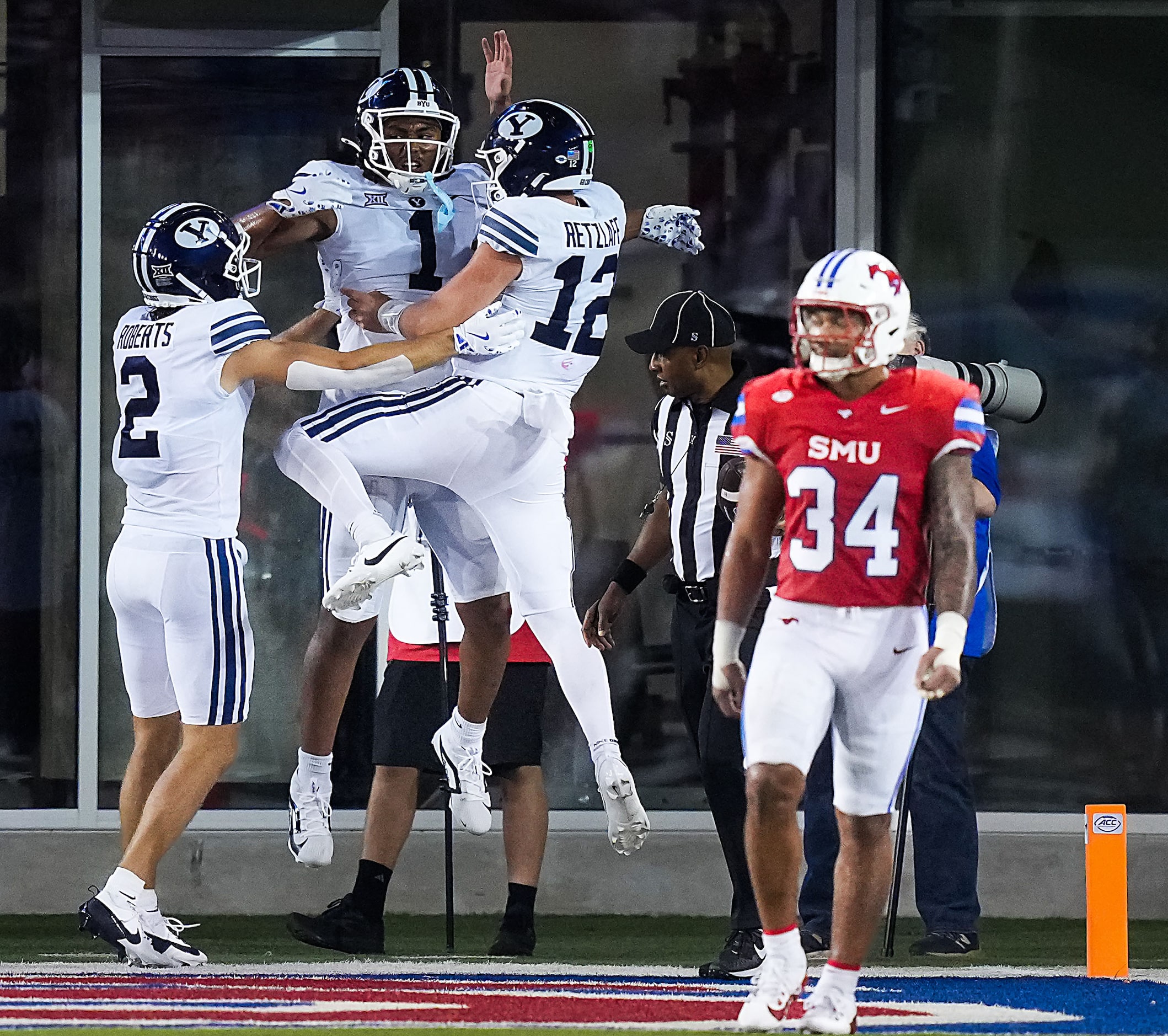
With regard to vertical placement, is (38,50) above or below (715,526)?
above

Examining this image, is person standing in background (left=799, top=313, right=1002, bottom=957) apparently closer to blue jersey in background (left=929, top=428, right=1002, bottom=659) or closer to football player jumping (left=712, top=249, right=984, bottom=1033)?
blue jersey in background (left=929, top=428, right=1002, bottom=659)

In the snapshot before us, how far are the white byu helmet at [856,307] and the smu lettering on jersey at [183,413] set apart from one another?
6.99 ft

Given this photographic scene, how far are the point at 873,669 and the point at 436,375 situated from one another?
7.74ft

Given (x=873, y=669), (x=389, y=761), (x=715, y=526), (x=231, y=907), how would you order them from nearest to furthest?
1. (x=873, y=669)
2. (x=715, y=526)
3. (x=389, y=761)
4. (x=231, y=907)

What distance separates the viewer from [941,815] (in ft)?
23.6

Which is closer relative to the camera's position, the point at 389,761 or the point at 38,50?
the point at 389,761

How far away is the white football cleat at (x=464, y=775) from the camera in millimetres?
7078

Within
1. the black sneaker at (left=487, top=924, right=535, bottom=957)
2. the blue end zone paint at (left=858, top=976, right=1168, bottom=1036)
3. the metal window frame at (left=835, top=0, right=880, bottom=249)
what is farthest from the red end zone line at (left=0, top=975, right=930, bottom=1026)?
the metal window frame at (left=835, top=0, right=880, bottom=249)

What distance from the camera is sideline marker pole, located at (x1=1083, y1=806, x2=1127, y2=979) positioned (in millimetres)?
6270

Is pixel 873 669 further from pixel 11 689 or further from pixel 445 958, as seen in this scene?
pixel 11 689

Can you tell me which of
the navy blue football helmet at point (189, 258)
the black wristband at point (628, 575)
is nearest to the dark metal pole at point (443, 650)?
the black wristband at point (628, 575)

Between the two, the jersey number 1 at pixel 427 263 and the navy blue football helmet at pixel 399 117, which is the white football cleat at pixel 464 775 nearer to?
the jersey number 1 at pixel 427 263

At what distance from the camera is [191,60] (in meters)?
8.89

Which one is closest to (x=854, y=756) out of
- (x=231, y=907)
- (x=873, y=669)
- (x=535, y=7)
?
(x=873, y=669)
